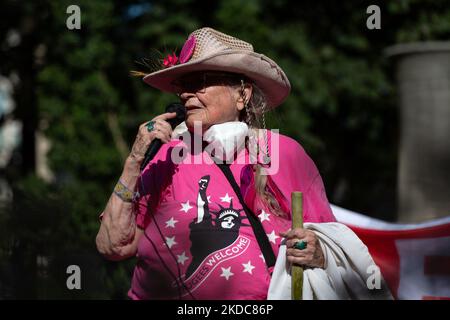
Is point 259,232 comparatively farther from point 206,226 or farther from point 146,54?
point 146,54

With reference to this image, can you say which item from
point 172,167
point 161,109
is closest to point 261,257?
point 172,167

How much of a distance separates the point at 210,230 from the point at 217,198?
14 cm

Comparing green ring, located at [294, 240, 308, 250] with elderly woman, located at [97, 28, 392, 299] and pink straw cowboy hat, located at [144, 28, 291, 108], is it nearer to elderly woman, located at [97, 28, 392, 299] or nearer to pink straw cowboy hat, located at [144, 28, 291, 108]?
elderly woman, located at [97, 28, 392, 299]

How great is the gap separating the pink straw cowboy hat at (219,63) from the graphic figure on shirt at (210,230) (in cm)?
55

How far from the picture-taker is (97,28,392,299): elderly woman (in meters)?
2.83

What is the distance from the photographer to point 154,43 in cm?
909

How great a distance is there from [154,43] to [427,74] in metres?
3.62

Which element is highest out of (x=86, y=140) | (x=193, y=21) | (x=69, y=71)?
(x=193, y=21)

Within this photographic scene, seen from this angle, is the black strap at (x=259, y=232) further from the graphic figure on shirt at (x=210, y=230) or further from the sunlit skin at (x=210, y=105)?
the sunlit skin at (x=210, y=105)

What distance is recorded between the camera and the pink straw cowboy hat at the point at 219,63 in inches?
118

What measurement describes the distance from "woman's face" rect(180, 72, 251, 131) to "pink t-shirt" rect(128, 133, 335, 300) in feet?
0.55

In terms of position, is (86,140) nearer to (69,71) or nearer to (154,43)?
(69,71)

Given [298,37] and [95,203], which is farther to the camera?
[298,37]

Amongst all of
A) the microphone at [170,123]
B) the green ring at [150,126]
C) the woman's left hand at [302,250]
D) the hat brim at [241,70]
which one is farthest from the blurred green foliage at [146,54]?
the woman's left hand at [302,250]
